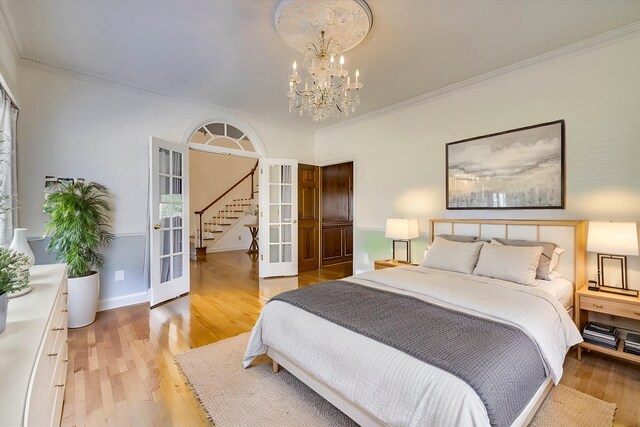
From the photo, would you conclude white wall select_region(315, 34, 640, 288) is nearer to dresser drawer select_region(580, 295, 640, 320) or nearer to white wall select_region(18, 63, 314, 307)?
dresser drawer select_region(580, 295, 640, 320)

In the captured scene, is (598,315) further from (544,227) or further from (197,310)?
(197,310)

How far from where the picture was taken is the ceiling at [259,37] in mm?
2240

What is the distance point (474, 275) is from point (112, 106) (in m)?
4.40

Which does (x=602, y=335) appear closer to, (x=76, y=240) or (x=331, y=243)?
(x=331, y=243)

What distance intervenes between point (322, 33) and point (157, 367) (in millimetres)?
2923

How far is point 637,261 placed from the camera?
2469mm

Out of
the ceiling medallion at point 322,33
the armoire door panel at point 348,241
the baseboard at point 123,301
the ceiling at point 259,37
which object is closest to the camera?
the ceiling medallion at point 322,33

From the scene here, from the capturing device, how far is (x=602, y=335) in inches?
92.1

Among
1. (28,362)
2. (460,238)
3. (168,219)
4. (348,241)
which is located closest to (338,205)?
(348,241)

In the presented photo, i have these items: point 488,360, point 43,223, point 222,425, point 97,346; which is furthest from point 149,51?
point 488,360

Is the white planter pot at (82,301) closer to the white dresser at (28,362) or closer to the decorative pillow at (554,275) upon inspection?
the white dresser at (28,362)

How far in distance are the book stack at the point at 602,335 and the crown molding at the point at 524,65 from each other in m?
2.45

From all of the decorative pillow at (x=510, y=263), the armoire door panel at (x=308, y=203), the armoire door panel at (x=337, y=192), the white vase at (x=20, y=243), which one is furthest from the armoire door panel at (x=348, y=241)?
the white vase at (x=20, y=243)

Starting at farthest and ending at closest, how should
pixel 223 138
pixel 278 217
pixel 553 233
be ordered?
pixel 278 217, pixel 223 138, pixel 553 233
